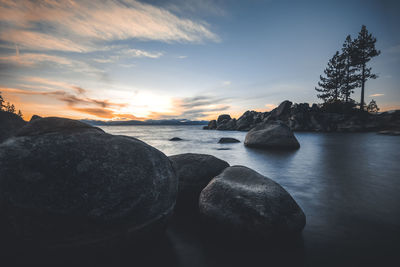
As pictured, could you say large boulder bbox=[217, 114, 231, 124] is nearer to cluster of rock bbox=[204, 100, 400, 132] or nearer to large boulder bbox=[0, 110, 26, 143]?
cluster of rock bbox=[204, 100, 400, 132]

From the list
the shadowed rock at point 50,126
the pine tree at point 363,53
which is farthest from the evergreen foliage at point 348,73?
the shadowed rock at point 50,126

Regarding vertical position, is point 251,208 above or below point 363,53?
below

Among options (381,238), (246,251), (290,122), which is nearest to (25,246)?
(246,251)

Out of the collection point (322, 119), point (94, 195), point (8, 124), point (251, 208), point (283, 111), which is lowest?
point (251, 208)

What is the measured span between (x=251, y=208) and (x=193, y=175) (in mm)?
1751

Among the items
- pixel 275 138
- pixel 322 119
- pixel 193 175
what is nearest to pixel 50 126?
pixel 193 175

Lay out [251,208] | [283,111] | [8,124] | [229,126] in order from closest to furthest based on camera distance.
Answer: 1. [251,208]
2. [8,124]
3. [283,111]
4. [229,126]

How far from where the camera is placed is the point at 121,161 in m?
2.29

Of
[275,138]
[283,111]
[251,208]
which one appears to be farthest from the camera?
[283,111]

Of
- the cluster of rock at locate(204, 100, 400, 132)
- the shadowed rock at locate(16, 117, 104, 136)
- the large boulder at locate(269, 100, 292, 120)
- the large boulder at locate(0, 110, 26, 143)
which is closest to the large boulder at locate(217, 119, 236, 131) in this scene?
the cluster of rock at locate(204, 100, 400, 132)

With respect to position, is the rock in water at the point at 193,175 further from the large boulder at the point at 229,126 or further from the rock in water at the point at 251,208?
the large boulder at the point at 229,126

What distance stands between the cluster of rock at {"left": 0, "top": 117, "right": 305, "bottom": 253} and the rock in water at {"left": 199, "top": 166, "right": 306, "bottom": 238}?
0.04 ft

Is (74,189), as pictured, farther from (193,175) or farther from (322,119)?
(322,119)

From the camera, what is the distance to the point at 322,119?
3089cm
